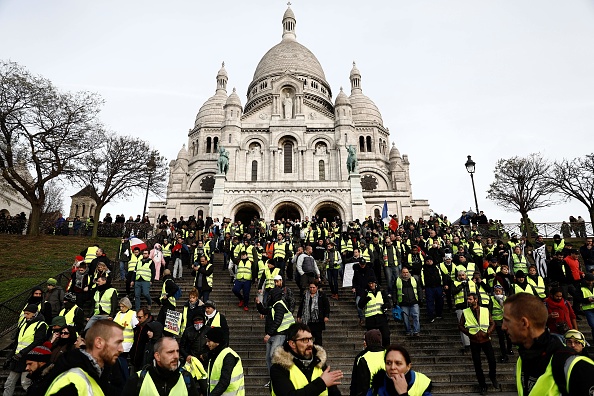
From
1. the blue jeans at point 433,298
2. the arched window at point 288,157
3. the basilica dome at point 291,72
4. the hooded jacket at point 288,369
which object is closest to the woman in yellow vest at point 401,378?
the hooded jacket at point 288,369

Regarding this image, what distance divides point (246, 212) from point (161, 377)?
2867cm

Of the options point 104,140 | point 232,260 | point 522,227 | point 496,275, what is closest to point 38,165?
point 104,140

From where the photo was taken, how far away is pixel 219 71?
5094 cm

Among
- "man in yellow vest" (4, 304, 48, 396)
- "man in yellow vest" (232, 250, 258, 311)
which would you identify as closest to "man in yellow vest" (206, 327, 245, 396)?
"man in yellow vest" (4, 304, 48, 396)

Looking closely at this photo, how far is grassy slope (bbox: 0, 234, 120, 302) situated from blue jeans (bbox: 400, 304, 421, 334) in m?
12.7

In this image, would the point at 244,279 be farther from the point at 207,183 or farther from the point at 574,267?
the point at 207,183

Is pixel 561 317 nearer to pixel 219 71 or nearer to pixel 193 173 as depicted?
pixel 193 173

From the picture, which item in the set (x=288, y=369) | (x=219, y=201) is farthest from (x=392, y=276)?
(x=219, y=201)

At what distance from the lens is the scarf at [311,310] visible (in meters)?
7.68

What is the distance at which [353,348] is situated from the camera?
9.11 m

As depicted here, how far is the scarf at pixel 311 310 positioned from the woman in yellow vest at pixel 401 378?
177 inches

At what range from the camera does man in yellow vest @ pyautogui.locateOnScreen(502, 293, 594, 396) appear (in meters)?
2.50

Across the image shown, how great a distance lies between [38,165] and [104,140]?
4115 mm

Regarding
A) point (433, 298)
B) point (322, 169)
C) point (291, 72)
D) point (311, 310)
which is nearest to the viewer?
point (311, 310)
